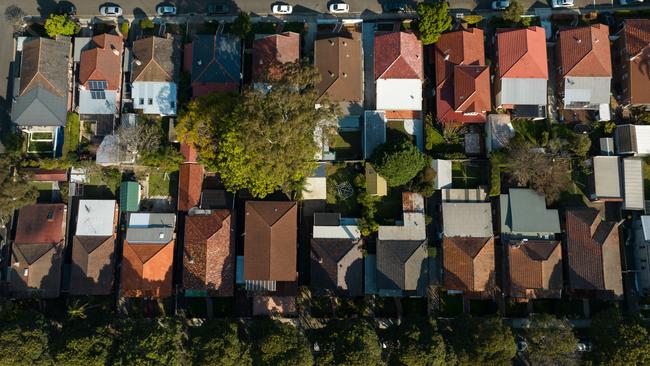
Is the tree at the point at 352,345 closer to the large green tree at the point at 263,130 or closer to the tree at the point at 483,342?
the tree at the point at 483,342

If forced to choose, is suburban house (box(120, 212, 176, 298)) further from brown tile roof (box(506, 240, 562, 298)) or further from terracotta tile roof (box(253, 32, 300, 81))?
brown tile roof (box(506, 240, 562, 298))

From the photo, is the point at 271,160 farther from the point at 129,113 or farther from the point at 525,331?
the point at 525,331

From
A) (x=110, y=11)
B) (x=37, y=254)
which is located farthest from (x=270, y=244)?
(x=110, y=11)

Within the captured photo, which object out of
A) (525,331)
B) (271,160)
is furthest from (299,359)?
(525,331)

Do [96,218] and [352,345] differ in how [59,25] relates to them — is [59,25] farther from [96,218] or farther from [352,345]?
[352,345]

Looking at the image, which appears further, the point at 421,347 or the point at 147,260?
the point at 147,260

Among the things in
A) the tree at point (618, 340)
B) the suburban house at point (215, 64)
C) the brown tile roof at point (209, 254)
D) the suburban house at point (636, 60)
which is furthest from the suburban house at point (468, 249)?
the suburban house at point (215, 64)

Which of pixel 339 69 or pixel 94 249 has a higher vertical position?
pixel 339 69
